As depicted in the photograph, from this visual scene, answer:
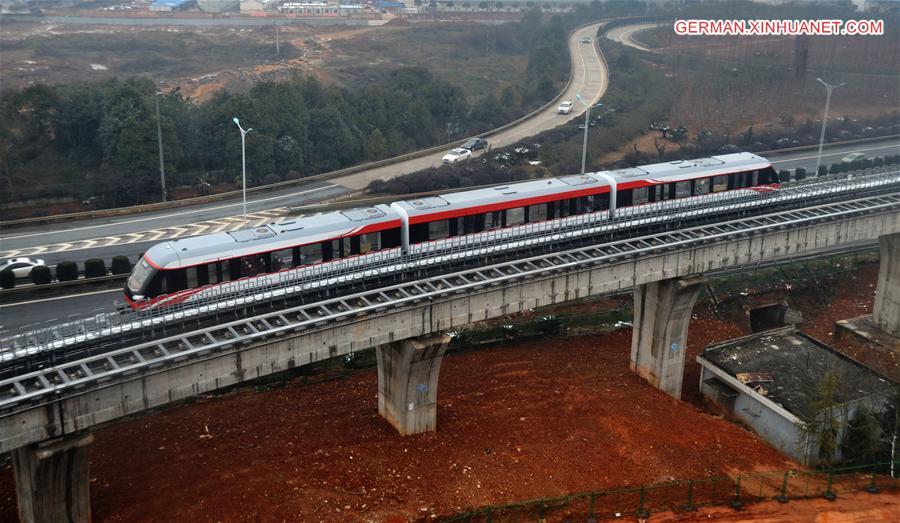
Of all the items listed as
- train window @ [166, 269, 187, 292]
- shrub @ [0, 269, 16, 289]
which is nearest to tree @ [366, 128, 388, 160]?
shrub @ [0, 269, 16, 289]

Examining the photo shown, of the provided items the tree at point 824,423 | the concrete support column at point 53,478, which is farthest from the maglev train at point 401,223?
the tree at point 824,423

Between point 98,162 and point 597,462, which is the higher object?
point 98,162

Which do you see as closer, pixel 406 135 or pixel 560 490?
pixel 560 490

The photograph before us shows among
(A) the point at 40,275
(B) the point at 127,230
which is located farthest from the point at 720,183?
(B) the point at 127,230

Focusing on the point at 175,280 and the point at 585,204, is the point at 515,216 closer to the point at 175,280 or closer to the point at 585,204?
the point at 585,204

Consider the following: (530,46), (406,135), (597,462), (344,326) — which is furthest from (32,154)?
(530,46)

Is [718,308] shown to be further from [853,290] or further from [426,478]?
[426,478]
